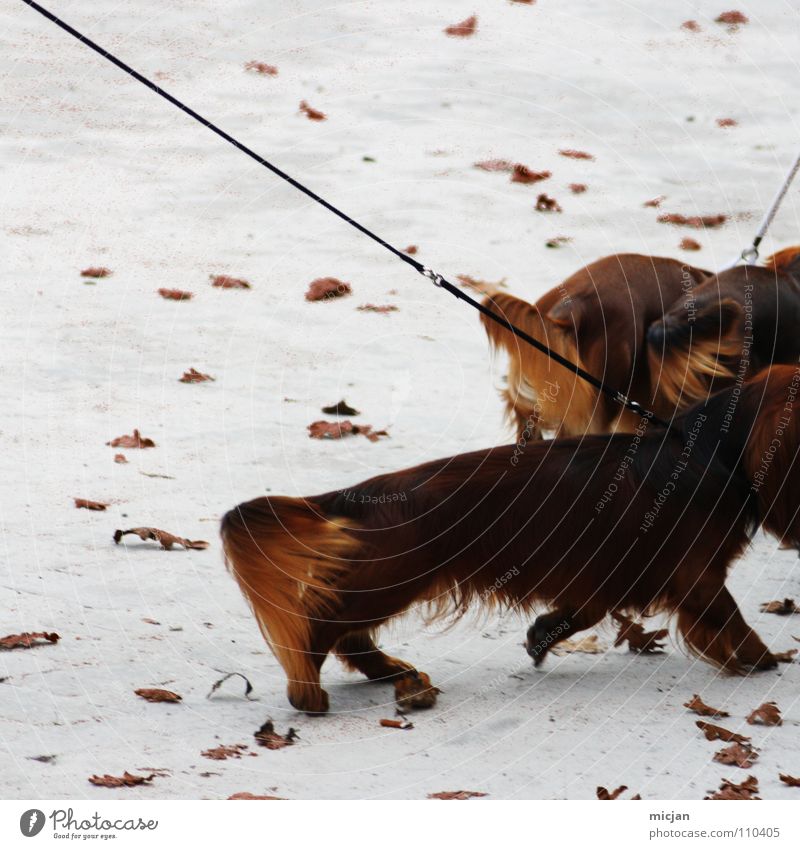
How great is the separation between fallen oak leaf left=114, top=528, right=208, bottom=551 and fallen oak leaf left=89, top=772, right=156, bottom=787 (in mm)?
1731

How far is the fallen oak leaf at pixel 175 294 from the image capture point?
8.09 meters

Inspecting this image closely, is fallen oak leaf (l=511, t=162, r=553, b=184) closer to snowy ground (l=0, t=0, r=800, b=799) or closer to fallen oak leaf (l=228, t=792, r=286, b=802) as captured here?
snowy ground (l=0, t=0, r=800, b=799)

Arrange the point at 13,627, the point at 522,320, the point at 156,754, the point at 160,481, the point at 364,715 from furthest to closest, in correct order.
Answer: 1. the point at 160,481
2. the point at 522,320
3. the point at 13,627
4. the point at 364,715
5. the point at 156,754

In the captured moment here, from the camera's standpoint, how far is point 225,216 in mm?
9211

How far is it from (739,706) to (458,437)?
2618 millimetres

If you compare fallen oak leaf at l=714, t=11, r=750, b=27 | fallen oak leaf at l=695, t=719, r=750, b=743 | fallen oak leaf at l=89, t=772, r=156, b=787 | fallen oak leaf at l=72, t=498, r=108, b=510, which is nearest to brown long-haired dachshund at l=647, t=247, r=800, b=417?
fallen oak leaf at l=695, t=719, r=750, b=743

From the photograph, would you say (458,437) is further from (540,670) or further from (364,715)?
(364,715)

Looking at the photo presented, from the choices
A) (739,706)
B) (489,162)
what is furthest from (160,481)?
(489,162)

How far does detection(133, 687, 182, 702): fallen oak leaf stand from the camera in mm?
3967

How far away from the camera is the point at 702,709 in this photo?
159 inches

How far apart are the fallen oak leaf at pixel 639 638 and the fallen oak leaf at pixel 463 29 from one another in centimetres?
820

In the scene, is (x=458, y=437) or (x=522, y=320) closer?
(x=522, y=320)

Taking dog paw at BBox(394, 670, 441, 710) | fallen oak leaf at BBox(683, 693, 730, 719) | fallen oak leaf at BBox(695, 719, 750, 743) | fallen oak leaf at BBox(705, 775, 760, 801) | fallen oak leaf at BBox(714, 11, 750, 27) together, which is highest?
fallen oak leaf at BBox(714, 11, 750, 27)

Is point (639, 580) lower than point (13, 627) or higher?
higher
